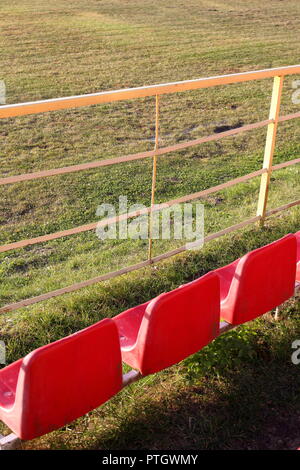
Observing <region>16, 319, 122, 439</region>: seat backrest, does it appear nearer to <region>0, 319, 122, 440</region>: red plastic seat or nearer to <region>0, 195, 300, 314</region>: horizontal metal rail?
<region>0, 319, 122, 440</region>: red plastic seat

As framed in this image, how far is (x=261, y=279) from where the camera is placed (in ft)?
12.3

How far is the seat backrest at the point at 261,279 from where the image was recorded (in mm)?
3650

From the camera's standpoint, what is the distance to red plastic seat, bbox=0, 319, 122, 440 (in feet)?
9.13

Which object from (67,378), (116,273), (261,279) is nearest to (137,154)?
(116,273)

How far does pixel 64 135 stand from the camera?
9.64m

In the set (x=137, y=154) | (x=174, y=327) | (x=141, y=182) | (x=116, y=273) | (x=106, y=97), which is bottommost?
(x=141, y=182)

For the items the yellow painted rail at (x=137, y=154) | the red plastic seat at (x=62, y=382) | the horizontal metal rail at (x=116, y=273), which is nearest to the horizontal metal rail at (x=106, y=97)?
the yellow painted rail at (x=137, y=154)

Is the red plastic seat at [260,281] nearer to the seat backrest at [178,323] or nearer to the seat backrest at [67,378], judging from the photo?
the seat backrest at [178,323]

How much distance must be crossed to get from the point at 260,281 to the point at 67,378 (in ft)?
4.25

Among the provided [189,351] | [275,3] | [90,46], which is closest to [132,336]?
[189,351]

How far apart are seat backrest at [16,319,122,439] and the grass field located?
1.05 feet

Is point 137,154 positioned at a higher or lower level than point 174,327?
higher

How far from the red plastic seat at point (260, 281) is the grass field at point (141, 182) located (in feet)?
0.69

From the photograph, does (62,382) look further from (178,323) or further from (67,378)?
(178,323)
